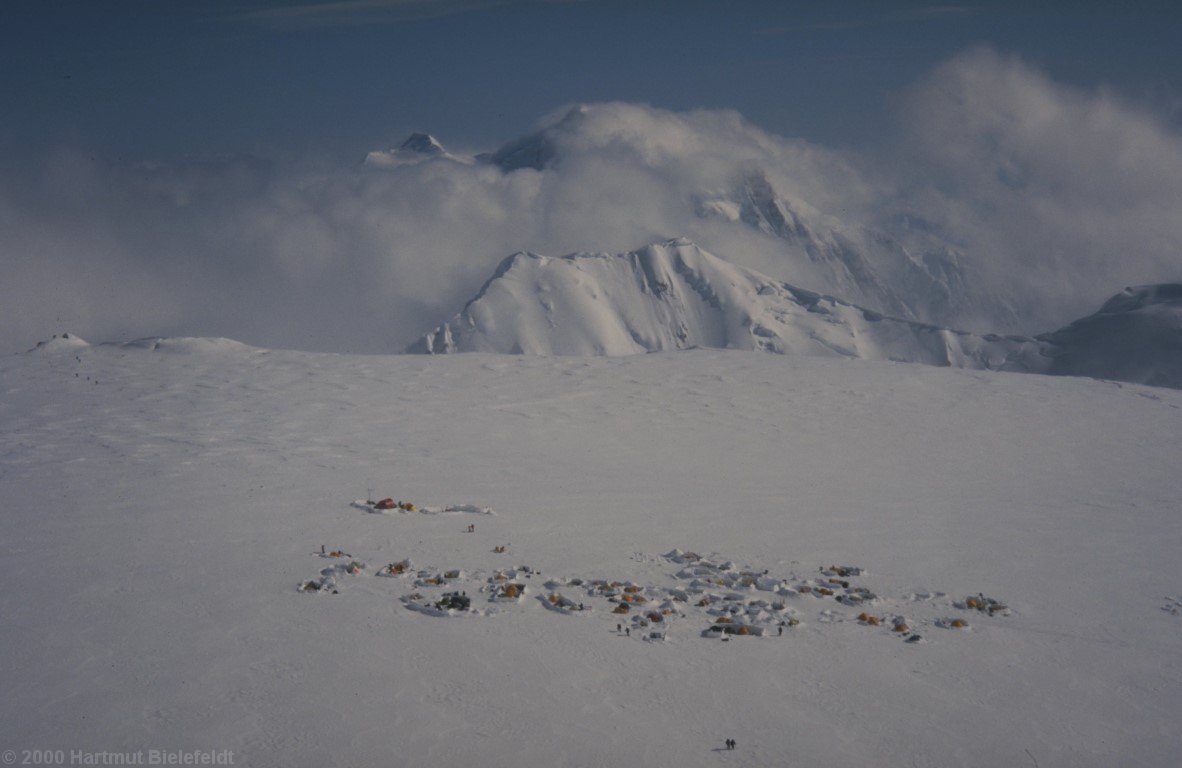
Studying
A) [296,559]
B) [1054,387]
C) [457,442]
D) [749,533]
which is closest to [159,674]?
[296,559]

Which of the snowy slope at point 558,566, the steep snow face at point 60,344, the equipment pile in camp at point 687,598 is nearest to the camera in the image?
the snowy slope at point 558,566

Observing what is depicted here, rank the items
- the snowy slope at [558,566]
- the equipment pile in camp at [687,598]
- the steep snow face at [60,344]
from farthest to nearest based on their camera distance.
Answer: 1. the steep snow face at [60,344]
2. the equipment pile in camp at [687,598]
3. the snowy slope at [558,566]

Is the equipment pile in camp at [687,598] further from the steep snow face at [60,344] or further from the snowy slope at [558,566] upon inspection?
the steep snow face at [60,344]

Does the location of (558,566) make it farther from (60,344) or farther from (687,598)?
(60,344)

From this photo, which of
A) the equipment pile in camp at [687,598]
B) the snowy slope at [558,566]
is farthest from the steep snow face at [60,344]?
the equipment pile in camp at [687,598]

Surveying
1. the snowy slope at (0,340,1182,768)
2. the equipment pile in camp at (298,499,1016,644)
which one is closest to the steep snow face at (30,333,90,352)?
the snowy slope at (0,340,1182,768)
